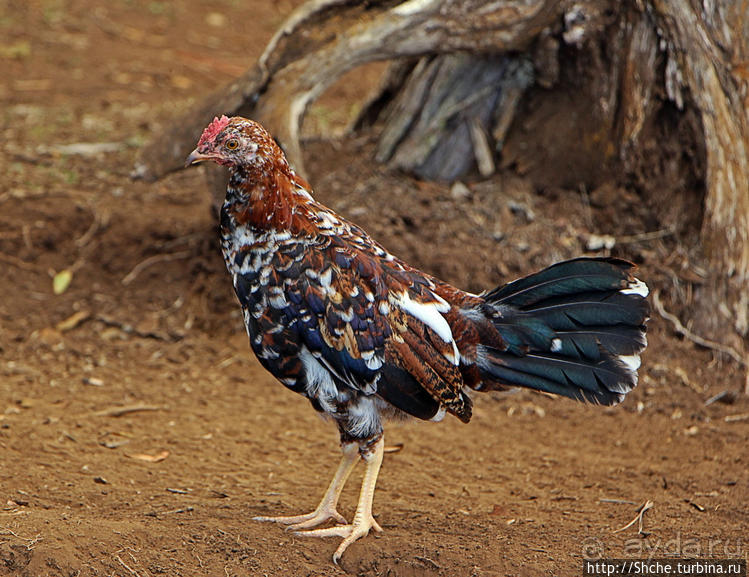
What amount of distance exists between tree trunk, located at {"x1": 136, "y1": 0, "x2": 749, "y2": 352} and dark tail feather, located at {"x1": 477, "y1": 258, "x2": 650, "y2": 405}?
6.23ft

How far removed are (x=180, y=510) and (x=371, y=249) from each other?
4.81 ft

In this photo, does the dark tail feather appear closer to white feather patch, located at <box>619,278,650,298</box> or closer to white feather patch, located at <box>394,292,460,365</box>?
white feather patch, located at <box>619,278,650,298</box>

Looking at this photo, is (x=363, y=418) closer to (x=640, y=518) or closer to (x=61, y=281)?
(x=640, y=518)

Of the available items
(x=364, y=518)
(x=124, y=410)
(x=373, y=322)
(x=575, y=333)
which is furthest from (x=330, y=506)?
(x=124, y=410)

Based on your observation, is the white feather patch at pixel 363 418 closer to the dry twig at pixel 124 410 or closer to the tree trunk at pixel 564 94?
the dry twig at pixel 124 410

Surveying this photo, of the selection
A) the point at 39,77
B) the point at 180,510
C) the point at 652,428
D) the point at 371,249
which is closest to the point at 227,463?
the point at 180,510

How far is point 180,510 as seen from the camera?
3.90 meters

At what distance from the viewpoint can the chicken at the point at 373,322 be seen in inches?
143

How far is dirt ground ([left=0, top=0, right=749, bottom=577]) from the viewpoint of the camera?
363 cm

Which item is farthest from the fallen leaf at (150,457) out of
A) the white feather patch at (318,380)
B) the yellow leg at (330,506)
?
the white feather patch at (318,380)

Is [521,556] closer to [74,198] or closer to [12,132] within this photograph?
[74,198]

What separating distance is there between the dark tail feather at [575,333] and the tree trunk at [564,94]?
1898 mm

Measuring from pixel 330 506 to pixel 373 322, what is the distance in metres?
0.94

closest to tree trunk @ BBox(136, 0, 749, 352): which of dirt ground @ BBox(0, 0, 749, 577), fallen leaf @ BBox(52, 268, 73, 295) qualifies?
dirt ground @ BBox(0, 0, 749, 577)
